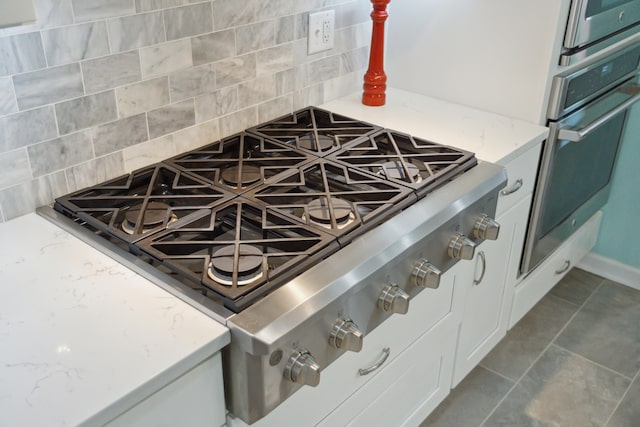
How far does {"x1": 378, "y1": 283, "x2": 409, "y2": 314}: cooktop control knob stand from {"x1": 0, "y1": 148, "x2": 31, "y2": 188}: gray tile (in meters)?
0.75

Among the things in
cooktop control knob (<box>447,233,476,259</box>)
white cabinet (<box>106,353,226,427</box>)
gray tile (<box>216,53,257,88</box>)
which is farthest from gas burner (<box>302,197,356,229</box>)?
gray tile (<box>216,53,257,88</box>)

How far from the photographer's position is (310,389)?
Answer: 126 centimetres

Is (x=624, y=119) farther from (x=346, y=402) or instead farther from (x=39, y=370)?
(x=39, y=370)

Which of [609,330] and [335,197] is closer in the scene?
Result: [335,197]

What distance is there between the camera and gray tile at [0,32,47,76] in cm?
121

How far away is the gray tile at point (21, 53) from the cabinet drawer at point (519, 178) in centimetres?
113

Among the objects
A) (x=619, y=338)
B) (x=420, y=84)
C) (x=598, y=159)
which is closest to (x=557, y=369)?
(x=619, y=338)

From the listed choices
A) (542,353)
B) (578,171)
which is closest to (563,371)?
(542,353)

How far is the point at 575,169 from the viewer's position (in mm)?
2160

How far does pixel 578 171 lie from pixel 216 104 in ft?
4.13

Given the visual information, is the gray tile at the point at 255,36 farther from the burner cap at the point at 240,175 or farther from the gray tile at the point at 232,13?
the burner cap at the point at 240,175

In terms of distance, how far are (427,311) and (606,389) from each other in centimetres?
99

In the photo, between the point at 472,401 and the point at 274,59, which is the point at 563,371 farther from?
the point at 274,59

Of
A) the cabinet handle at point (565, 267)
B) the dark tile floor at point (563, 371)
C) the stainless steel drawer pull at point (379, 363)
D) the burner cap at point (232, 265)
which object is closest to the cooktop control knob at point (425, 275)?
the stainless steel drawer pull at point (379, 363)
